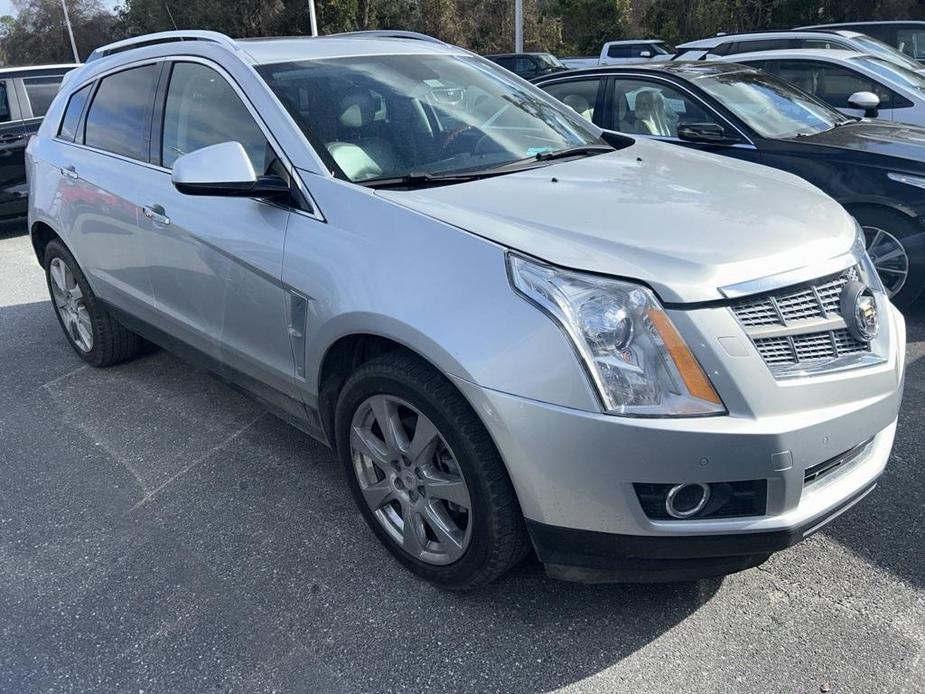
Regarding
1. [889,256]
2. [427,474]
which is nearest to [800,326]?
[427,474]

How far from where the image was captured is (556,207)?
2.55m

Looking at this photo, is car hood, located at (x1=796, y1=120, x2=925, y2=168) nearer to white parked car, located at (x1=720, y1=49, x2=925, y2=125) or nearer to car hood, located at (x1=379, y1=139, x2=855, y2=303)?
white parked car, located at (x1=720, y1=49, x2=925, y2=125)

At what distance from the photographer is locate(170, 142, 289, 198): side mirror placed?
2.78m

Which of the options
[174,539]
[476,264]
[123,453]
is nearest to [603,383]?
[476,264]

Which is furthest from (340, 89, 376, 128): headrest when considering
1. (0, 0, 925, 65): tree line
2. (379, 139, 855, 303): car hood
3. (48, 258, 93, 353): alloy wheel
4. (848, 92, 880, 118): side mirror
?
(0, 0, 925, 65): tree line

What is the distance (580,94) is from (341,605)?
190 inches

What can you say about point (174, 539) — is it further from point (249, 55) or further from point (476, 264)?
point (249, 55)

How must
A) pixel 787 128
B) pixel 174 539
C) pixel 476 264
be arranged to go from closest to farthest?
pixel 476 264 < pixel 174 539 < pixel 787 128

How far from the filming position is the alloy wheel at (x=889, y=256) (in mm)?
4914

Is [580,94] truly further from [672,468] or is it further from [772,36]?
[672,468]

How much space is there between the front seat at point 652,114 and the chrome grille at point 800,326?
382 cm

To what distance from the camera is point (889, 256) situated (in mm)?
4953

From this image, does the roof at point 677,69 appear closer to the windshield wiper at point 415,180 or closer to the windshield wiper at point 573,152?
the windshield wiper at point 573,152

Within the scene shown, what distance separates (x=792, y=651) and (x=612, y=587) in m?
0.57
